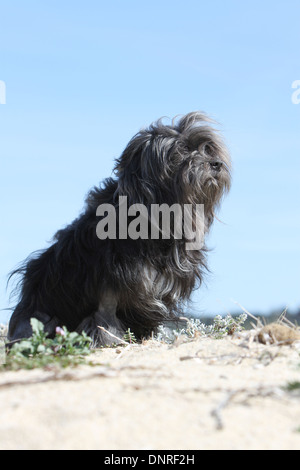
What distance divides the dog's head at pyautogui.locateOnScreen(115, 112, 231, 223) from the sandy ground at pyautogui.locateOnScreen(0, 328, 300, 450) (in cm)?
278

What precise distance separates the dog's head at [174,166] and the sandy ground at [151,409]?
9.11ft

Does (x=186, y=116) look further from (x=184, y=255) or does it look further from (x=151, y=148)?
(x=184, y=255)

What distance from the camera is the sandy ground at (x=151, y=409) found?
8.09 ft

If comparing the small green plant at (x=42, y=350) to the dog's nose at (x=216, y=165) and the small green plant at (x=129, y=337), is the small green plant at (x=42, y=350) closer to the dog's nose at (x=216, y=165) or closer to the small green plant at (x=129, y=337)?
the small green plant at (x=129, y=337)

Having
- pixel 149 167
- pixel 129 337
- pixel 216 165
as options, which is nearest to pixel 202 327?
pixel 129 337

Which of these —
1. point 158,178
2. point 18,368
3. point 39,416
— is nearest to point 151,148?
point 158,178

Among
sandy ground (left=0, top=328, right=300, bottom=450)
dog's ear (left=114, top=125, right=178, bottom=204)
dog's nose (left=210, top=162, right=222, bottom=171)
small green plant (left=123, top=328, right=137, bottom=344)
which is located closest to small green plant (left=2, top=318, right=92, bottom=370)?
sandy ground (left=0, top=328, right=300, bottom=450)

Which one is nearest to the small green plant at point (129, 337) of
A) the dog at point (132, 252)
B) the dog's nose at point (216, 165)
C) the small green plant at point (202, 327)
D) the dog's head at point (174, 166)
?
the dog at point (132, 252)

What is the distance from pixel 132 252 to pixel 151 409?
338 centimetres

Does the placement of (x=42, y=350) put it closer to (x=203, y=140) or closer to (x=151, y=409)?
(x=151, y=409)

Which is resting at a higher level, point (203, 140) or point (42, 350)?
point (203, 140)

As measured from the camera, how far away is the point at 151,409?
2.71 metres

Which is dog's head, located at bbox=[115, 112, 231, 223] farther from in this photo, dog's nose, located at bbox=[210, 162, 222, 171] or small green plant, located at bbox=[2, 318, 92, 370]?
small green plant, located at bbox=[2, 318, 92, 370]
